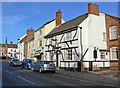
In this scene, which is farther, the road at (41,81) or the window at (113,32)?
the window at (113,32)

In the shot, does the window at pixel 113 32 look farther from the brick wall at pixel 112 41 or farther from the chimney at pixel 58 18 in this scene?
the chimney at pixel 58 18

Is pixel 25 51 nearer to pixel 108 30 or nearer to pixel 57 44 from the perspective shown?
pixel 57 44

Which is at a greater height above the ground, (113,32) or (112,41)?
(113,32)

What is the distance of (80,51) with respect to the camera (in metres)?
31.5

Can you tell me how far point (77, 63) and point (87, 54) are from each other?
1.94 meters

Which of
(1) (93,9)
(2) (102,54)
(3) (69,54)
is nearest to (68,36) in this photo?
(3) (69,54)

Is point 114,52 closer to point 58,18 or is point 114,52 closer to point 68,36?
point 68,36

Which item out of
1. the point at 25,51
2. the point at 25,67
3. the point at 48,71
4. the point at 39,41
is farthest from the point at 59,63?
the point at 25,51

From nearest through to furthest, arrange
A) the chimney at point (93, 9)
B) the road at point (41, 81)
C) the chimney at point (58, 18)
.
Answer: the road at point (41, 81)
the chimney at point (93, 9)
the chimney at point (58, 18)

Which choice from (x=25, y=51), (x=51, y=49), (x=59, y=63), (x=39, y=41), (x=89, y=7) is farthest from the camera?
(x=25, y=51)

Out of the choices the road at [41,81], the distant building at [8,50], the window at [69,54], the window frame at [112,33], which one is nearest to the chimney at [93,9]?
the window frame at [112,33]

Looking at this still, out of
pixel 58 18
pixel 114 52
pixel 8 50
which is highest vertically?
pixel 58 18

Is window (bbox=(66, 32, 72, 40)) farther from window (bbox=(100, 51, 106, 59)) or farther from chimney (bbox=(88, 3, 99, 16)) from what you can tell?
window (bbox=(100, 51, 106, 59))

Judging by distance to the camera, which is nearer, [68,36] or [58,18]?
[68,36]
